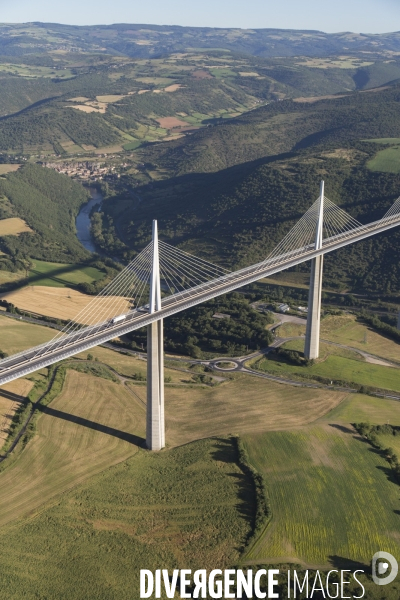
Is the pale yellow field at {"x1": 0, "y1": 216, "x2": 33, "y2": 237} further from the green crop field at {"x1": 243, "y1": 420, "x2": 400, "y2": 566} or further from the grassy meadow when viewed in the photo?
the green crop field at {"x1": 243, "y1": 420, "x2": 400, "y2": 566}

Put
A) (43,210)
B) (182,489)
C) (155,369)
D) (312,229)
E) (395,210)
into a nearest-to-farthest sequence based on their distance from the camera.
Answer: (182,489), (155,369), (312,229), (395,210), (43,210)

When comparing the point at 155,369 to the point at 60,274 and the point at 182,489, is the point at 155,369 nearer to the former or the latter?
A: the point at 182,489

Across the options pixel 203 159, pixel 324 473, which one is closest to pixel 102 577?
pixel 324 473

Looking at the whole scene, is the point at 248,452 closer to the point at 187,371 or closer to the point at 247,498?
the point at 247,498

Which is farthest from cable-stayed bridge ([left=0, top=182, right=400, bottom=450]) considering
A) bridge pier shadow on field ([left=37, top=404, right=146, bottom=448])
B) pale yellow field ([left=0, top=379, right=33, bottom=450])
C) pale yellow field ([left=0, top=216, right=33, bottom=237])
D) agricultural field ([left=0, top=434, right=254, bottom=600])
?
pale yellow field ([left=0, top=216, right=33, bottom=237])

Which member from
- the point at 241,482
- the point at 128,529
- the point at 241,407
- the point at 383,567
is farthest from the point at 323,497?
the point at 241,407

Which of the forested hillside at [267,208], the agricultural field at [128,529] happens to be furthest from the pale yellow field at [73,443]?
the forested hillside at [267,208]

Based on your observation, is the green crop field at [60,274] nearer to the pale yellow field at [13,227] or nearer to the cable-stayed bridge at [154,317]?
the cable-stayed bridge at [154,317]
